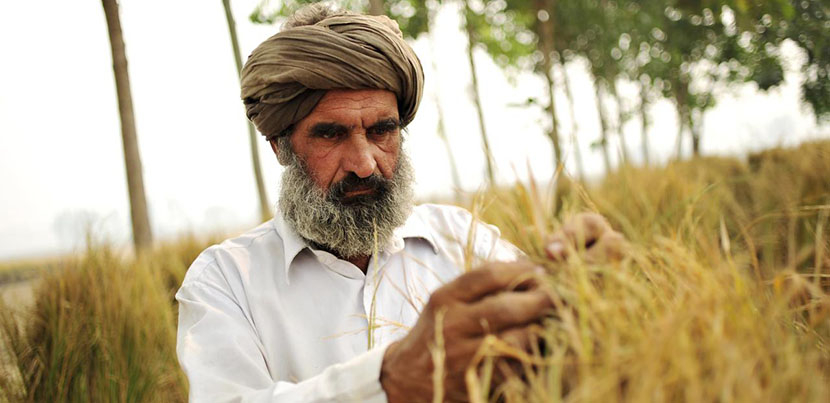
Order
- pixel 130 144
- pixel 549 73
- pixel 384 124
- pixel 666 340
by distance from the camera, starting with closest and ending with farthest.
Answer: pixel 666 340 < pixel 384 124 < pixel 130 144 < pixel 549 73

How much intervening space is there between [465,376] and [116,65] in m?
4.62

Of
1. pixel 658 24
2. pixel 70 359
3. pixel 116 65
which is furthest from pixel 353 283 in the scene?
pixel 658 24

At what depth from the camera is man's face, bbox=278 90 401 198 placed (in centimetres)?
203

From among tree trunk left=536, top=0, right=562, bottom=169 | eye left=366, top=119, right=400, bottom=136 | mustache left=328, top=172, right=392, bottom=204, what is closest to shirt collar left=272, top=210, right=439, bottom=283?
mustache left=328, top=172, right=392, bottom=204

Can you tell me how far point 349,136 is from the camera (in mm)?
2035

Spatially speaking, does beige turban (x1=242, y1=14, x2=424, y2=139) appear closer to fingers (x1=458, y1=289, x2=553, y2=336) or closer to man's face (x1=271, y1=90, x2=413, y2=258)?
man's face (x1=271, y1=90, x2=413, y2=258)

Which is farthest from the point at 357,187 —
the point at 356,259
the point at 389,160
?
the point at 356,259

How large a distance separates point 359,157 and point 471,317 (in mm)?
1191

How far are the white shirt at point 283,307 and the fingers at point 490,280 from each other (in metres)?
0.34

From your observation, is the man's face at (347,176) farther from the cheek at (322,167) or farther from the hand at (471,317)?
the hand at (471,317)

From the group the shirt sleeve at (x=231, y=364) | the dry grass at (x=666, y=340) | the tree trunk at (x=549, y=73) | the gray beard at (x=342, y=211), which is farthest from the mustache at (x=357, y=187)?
the tree trunk at (x=549, y=73)

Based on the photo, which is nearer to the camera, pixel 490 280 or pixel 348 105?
pixel 490 280

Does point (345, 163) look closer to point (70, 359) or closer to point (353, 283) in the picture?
point (353, 283)

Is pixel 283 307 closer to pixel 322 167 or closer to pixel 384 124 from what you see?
pixel 322 167
